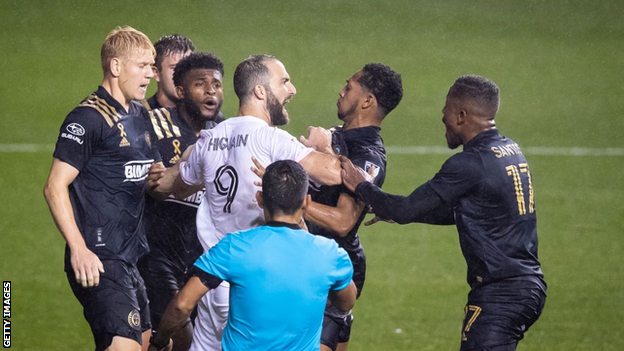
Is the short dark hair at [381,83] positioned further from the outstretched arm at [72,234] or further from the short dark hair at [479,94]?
the outstretched arm at [72,234]

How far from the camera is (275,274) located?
518cm

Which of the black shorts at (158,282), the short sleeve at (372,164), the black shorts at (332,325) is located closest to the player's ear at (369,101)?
the short sleeve at (372,164)

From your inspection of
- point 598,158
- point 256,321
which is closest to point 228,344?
point 256,321

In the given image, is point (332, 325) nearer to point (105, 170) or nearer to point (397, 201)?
point (397, 201)

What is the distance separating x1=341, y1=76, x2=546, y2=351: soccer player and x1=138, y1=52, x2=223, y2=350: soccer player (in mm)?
1991

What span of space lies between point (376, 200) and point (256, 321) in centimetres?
166

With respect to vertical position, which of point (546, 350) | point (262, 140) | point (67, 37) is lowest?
point (546, 350)

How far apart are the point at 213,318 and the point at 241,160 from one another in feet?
3.40

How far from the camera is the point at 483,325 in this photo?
20.7 feet

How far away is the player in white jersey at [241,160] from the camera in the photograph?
625 centimetres

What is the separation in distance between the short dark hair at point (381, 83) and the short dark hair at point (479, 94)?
0.89 meters

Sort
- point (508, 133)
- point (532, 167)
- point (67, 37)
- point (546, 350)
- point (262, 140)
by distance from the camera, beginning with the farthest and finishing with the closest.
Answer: point (67, 37)
point (508, 133)
point (532, 167)
point (546, 350)
point (262, 140)

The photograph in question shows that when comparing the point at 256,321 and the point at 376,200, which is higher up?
the point at 376,200

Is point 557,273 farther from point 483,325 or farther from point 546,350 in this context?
point 483,325
